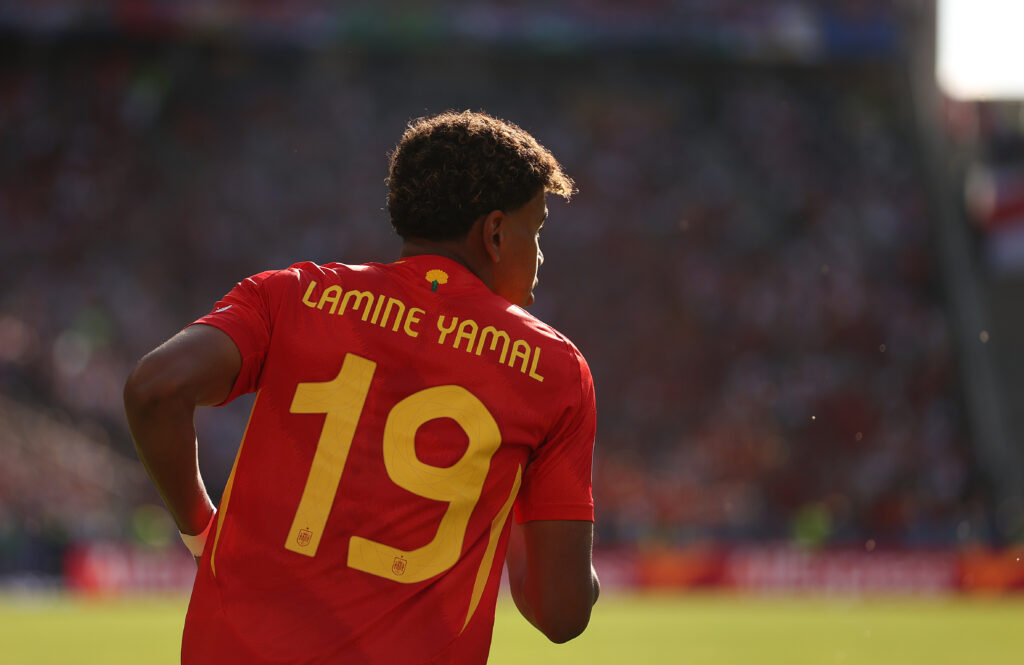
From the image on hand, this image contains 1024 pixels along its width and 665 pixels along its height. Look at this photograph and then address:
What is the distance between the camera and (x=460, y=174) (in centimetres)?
246

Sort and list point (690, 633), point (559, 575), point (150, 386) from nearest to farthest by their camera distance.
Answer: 1. point (150, 386)
2. point (559, 575)
3. point (690, 633)

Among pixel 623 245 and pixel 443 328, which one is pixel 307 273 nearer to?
pixel 443 328

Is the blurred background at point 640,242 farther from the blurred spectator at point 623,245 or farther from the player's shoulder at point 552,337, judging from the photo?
the player's shoulder at point 552,337

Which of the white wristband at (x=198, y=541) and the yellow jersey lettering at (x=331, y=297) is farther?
the white wristband at (x=198, y=541)

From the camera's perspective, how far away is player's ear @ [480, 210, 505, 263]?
8.23 feet

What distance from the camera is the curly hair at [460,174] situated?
2461mm

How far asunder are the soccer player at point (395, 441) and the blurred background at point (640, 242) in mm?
16412

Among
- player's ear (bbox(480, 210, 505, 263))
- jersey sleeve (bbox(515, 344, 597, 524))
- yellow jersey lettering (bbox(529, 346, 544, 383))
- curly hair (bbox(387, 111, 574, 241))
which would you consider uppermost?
curly hair (bbox(387, 111, 574, 241))

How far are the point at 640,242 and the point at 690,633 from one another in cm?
1342

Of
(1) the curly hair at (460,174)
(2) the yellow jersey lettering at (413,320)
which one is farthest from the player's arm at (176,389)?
(1) the curly hair at (460,174)

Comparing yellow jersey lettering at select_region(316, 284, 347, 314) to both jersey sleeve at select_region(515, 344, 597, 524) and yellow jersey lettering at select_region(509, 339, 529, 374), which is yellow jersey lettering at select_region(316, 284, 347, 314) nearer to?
yellow jersey lettering at select_region(509, 339, 529, 374)

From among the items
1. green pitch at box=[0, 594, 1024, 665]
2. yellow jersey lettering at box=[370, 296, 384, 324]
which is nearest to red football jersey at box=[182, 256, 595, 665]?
yellow jersey lettering at box=[370, 296, 384, 324]

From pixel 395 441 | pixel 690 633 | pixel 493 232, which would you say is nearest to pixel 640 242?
pixel 690 633

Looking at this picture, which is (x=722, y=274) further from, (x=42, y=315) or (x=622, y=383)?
(x=42, y=315)
